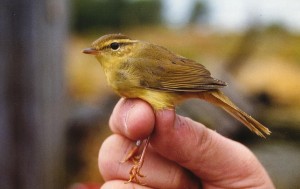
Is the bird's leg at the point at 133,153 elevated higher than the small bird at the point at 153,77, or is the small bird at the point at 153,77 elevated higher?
the small bird at the point at 153,77

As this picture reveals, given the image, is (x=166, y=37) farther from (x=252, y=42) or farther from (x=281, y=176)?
(x=281, y=176)

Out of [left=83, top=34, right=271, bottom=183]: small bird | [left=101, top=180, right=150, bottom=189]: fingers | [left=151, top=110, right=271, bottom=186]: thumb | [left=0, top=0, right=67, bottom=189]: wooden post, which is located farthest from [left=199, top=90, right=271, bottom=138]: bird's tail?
[left=0, top=0, right=67, bottom=189]: wooden post

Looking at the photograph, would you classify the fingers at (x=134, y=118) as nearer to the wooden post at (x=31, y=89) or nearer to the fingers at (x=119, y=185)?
the fingers at (x=119, y=185)

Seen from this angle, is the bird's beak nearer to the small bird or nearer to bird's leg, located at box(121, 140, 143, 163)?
the small bird

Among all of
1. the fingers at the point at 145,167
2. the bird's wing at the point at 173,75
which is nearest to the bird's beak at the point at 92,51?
the bird's wing at the point at 173,75

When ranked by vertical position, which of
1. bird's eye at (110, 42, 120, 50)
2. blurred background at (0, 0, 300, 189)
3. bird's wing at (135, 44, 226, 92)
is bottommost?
blurred background at (0, 0, 300, 189)

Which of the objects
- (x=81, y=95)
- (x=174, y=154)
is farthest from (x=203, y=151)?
(x=81, y=95)
